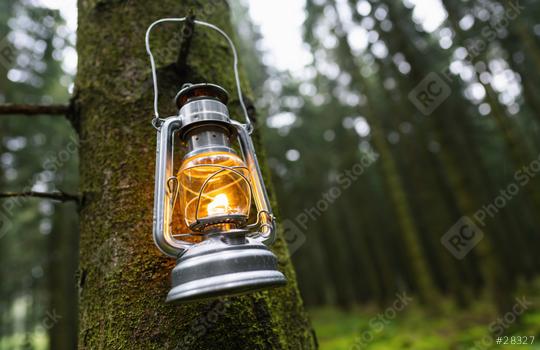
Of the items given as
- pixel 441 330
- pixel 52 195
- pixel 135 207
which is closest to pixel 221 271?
pixel 135 207

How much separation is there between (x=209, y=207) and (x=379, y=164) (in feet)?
37.5

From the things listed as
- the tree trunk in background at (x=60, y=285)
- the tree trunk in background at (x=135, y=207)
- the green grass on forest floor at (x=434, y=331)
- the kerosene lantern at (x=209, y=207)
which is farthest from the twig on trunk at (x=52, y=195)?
the green grass on forest floor at (x=434, y=331)

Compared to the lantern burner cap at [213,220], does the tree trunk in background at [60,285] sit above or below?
above

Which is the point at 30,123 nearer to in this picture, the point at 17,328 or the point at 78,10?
the point at 78,10

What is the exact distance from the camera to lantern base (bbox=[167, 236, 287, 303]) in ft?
A: 2.94

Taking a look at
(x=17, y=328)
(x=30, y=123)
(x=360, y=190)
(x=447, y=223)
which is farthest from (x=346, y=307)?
(x=17, y=328)

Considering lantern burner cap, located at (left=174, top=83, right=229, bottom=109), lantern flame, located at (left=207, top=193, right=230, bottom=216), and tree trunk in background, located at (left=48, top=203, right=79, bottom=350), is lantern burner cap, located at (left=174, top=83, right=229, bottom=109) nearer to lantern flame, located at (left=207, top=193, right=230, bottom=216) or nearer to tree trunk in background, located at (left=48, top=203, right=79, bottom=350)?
lantern flame, located at (left=207, top=193, right=230, bottom=216)

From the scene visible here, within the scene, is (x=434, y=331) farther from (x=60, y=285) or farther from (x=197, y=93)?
(x=197, y=93)

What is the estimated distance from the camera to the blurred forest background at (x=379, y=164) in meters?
7.68

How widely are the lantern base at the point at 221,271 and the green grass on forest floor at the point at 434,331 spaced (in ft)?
21.3

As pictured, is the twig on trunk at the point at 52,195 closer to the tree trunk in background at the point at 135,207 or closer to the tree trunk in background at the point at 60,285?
the tree trunk in background at the point at 135,207

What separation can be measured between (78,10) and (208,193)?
1.19 meters

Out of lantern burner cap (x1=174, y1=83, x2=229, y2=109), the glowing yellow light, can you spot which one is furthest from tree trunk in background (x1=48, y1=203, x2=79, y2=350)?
lantern burner cap (x1=174, y1=83, x2=229, y2=109)

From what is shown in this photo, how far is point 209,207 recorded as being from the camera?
1.18m
